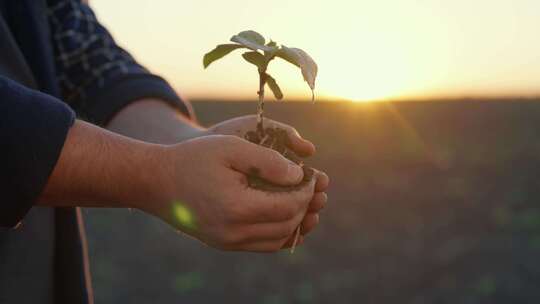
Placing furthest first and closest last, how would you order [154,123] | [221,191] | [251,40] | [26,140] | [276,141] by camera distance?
[154,123], [276,141], [251,40], [221,191], [26,140]

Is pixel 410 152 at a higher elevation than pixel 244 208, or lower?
lower

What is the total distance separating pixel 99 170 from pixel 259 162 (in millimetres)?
276

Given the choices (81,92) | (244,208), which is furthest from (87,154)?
(81,92)

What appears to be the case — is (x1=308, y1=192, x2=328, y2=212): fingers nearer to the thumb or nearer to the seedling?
the seedling

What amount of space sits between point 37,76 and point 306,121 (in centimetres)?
1364

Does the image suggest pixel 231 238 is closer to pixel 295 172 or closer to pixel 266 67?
pixel 295 172

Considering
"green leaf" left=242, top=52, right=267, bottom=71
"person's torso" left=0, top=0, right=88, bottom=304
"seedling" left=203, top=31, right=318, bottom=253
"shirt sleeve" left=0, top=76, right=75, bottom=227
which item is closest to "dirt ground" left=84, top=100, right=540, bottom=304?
"person's torso" left=0, top=0, right=88, bottom=304

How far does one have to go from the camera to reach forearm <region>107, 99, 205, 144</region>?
1.97m

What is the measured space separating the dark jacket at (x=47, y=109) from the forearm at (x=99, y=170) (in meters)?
0.04

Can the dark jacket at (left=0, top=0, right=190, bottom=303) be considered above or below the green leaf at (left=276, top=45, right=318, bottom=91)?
below

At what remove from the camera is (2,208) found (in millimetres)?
1406

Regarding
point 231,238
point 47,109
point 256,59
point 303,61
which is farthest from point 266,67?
point 47,109

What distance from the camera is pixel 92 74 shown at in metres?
2.10

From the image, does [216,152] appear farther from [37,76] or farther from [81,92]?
[81,92]
